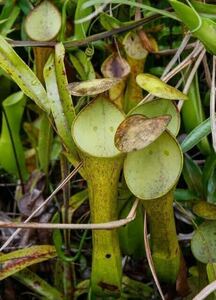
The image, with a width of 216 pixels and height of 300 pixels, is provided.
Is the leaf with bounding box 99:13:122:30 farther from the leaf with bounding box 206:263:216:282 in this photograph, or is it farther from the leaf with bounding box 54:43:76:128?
the leaf with bounding box 206:263:216:282

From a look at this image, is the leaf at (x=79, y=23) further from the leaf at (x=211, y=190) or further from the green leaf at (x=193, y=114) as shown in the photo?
the leaf at (x=211, y=190)

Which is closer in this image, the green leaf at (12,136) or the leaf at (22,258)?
the leaf at (22,258)

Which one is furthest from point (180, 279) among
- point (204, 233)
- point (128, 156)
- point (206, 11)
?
point (206, 11)

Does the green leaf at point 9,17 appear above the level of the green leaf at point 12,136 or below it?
above

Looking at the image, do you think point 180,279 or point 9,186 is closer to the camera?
point 180,279

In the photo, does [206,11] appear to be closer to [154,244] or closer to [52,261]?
[154,244]

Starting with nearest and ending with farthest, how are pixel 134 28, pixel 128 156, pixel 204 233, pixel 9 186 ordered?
pixel 128 156 < pixel 204 233 < pixel 134 28 < pixel 9 186

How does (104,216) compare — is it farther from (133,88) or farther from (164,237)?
(133,88)

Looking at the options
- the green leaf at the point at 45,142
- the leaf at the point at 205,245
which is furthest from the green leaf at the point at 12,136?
the leaf at the point at 205,245
